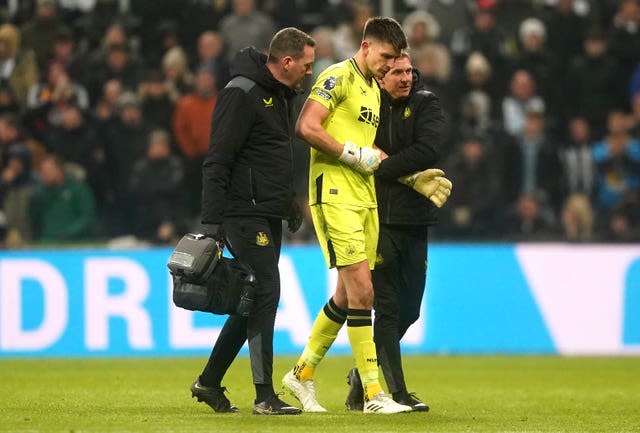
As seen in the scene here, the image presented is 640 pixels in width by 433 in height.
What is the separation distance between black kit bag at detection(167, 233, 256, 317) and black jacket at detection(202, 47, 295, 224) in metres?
0.23

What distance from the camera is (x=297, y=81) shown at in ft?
28.2

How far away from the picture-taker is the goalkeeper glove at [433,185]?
895 centimetres

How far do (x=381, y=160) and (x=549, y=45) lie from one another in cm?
886

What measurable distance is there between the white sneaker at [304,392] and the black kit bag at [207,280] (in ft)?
2.88

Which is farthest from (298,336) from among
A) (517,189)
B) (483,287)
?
(517,189)

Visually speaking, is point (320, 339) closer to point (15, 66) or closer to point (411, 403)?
point (411, 403)

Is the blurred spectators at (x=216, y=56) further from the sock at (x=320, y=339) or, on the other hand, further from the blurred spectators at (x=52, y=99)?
the sock at (x=320, y=339)

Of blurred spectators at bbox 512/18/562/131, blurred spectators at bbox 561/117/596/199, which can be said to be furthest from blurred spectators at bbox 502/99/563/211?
blurred spectators at bbox 512/18/562/131

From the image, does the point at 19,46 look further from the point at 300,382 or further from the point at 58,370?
the point at 300,382

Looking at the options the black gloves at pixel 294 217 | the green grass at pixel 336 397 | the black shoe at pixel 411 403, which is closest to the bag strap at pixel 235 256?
the black gloves at pixel 294 217

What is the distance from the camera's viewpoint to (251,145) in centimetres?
846

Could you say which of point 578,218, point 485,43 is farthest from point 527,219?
point 485,43

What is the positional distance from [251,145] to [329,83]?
63cm

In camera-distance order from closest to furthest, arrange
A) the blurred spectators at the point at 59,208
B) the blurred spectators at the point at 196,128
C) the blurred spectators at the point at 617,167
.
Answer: the blurred spectators at the point at 59,208 → the blurred spectators at the point at 617,167 → the blurred spectators at the point at 196,128
